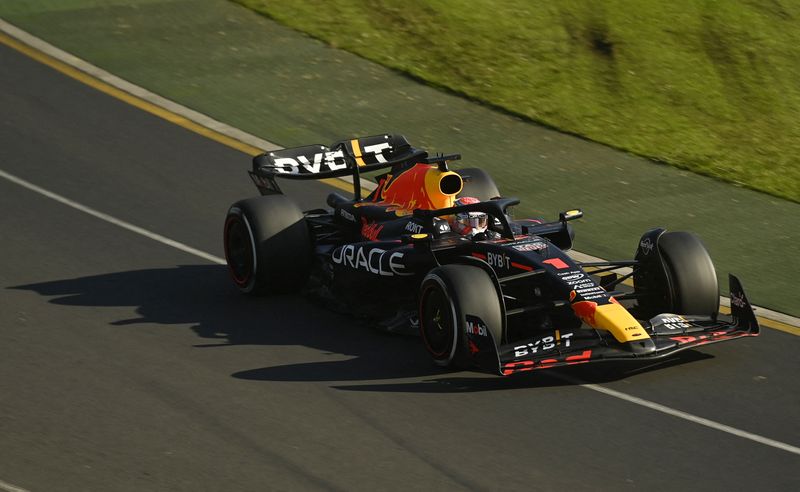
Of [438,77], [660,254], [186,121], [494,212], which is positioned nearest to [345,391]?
[494,212]

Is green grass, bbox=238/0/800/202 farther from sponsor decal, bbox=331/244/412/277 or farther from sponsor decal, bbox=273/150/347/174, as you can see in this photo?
sponsor decal, bbox=331/244/412/277

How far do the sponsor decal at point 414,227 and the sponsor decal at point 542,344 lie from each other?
5.91 ft

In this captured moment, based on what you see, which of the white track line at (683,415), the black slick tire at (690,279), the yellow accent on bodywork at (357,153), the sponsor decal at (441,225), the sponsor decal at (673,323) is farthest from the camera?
the yellow accent on bodywork at (357,153)

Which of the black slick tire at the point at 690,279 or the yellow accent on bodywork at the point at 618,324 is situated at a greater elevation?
the black slick tire at the point at 690,279

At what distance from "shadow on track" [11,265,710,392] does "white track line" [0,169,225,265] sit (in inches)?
13.2

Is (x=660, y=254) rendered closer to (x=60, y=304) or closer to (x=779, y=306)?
(x=779, y=306)

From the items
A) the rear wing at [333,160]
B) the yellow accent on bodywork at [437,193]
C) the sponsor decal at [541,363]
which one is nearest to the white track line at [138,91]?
the rear wing at [333,160]

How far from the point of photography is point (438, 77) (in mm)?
18516

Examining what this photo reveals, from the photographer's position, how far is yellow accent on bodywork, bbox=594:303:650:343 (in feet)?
32.8

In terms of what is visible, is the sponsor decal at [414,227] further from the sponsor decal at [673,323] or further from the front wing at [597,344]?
the sponsor decal at [673,323]

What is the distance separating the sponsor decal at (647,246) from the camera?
11.2 meters

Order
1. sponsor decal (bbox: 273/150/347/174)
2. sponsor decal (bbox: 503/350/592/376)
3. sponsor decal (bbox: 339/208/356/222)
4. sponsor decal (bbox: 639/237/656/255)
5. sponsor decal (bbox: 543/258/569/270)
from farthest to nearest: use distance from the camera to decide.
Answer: sponsor decal (bbox: 273/150/347/174)
sponsor decal (bbox: 339/208/356/222)
sponsor decal (bbox: 639/237/656/255)
sponsor decal (bbox: 543/258/569/270)
sponsor decal (bbox: 503/350/592/376)

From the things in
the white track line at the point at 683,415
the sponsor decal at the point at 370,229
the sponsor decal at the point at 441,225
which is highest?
the sponsor decal at the point at 441,225

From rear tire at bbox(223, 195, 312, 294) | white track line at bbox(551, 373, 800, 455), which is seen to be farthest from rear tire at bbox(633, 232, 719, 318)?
rear tire at bbox(223, 195, 312, 294)
